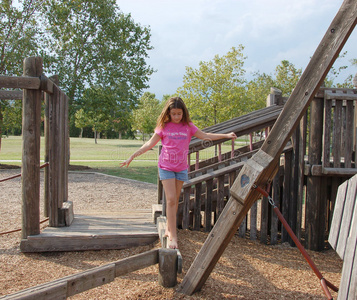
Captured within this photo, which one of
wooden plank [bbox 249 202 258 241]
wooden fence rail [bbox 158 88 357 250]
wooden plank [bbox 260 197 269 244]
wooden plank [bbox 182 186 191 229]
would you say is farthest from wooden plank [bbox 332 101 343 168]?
wooden plank [bbox 182 186 191 229]

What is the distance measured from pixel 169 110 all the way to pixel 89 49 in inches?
522

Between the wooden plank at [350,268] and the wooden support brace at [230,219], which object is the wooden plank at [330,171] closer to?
the wooden support brace at [230,219]

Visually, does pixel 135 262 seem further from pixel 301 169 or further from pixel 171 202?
pixel 301 169

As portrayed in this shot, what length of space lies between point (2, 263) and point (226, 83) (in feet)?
51.5

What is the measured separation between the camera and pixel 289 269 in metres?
4.48

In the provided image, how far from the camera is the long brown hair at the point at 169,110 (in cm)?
413

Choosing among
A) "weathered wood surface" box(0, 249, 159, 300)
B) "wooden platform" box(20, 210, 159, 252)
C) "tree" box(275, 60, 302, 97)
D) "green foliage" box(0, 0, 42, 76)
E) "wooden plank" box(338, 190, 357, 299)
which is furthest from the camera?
"tree" box(275, 60, 302, 97)

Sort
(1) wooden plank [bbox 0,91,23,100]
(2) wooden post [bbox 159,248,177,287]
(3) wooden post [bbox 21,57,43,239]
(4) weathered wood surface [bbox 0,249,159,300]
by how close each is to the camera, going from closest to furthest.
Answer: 1. (4) weathered wood surface [bbox 0,249,159,300]
2. (2) wooden post [bbox 159,248,177,287]
3. (3) wooden post [bbox 21,57,43,239]
4. (1) wooden plank [bbox 0,91,23,100]

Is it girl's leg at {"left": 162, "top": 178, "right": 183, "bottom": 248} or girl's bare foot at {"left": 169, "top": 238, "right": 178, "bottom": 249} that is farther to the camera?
girl's leg at {"left": 162, "top": 178, "right": 183, "bottom": 248}

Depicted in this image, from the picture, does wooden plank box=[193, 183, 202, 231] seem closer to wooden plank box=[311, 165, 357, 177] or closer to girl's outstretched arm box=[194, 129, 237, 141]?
girl's outstretched arm box=[194, 129, 237, 141]

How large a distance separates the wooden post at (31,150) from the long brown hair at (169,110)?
1.75 m

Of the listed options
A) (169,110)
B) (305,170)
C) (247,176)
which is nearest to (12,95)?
(169,110)

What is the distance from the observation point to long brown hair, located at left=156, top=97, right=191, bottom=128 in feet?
13.5

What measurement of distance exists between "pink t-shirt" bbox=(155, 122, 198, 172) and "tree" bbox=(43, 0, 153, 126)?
12.6 metres
